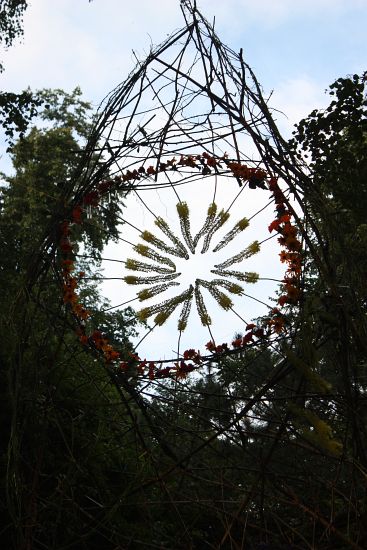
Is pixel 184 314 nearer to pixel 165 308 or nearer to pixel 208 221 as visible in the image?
pixel 165 308

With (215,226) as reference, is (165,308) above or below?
below

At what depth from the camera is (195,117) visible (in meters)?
2.09

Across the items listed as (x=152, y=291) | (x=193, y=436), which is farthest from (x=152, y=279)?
(x=193, y=436)

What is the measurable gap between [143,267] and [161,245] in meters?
0.11

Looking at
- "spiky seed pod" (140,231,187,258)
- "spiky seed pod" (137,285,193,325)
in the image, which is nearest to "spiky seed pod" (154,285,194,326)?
"spiky seed pod" (137,285,193,325)

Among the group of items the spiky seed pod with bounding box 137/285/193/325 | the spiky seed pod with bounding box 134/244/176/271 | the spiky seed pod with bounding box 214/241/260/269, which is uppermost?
the spiky seed pod with bounding box 214/241/260/269

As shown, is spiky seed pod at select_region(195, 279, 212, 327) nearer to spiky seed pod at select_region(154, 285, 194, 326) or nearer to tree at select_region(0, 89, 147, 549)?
spiky seed pod at select_region(154, 285, 194, 326)

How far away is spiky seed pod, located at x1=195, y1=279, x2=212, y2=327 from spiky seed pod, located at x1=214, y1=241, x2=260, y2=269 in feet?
0.39

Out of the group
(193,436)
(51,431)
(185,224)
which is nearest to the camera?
(193,436)

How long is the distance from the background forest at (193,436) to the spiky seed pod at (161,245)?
0.33 m

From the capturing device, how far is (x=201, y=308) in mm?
2260

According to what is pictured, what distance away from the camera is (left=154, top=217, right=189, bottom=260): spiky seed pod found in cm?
222

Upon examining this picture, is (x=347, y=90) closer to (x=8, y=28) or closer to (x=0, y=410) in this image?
(x=0, y=410)

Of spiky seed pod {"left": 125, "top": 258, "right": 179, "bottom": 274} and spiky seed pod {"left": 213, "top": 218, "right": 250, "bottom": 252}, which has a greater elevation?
spiky seed pod {"left": 213, "top": 218, "right": 250, "bottom": 252}
